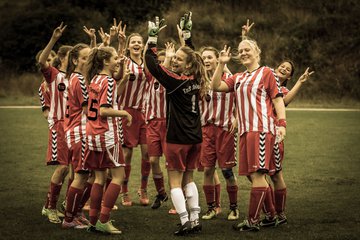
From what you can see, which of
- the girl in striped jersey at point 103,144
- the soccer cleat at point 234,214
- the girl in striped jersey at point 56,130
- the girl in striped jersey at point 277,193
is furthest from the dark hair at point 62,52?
the soccer cleat at point 234,214

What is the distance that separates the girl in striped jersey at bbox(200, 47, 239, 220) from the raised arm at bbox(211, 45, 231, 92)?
2.81 ft

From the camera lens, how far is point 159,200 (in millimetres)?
8992

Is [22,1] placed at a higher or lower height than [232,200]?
higher

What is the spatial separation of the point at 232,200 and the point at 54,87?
259 centimetres

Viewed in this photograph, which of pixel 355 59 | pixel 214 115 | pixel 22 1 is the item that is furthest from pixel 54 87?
pixel 22 1

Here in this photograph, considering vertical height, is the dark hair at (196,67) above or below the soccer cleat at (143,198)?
above

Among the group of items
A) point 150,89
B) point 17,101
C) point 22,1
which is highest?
point 22,1

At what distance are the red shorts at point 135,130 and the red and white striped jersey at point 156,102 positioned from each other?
0.21 m

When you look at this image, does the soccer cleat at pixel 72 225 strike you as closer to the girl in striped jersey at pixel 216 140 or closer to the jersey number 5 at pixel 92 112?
the jersey number 5 at pixel 92 112

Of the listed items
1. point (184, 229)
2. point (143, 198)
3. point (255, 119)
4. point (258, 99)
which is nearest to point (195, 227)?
point (184, 229)

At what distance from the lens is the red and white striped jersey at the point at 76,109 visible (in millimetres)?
7145

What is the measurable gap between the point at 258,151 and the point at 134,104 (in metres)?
2.65

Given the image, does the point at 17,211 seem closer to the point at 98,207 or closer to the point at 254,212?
the point at 98,207

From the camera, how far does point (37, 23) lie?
40.4 metres
